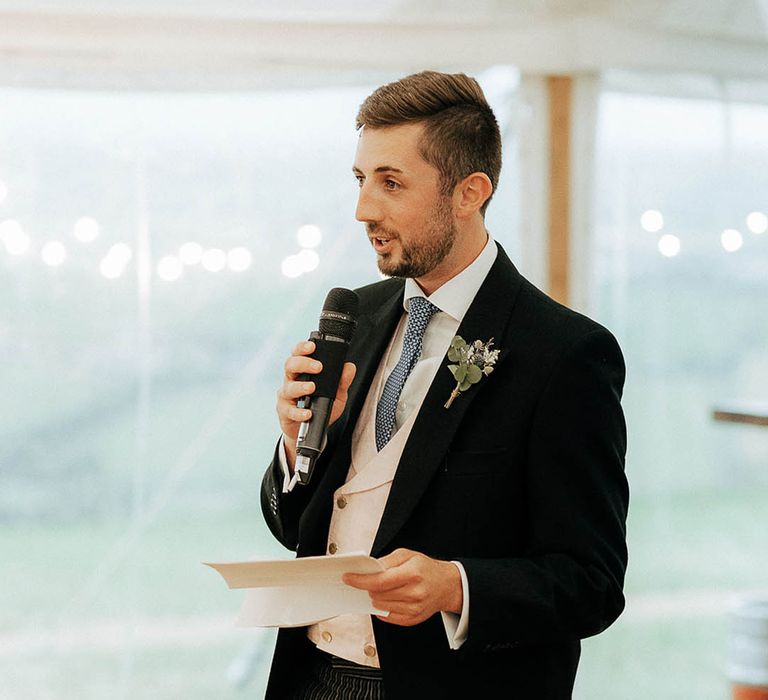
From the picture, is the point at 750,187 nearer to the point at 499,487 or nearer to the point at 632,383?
the point at 632,383

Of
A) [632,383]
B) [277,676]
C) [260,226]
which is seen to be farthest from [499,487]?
[632,383]

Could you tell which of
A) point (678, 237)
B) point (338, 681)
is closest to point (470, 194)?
point (338, 681)

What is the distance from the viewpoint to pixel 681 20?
4094 mm

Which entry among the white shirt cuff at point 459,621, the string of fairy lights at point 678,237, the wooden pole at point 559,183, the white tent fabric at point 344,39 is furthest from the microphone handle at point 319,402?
the string of fairy lights at point 678,237

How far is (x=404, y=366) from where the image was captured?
1922 mm

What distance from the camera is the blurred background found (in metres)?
3.85

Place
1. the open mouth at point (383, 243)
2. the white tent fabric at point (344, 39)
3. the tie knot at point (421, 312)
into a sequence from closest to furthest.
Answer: the open mouth at point (383, 243) → the tie knot at point (421, 312) → the white tent fabric at point (344, 39)

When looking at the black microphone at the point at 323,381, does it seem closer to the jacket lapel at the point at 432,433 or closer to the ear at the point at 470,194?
the jacket lapel at the point at 432,433

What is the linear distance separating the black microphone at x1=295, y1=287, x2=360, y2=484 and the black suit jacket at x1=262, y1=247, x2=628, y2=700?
0.15m

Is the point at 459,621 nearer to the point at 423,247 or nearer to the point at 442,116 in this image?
the point at 423,247

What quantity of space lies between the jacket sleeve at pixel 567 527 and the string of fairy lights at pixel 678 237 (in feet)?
9.04

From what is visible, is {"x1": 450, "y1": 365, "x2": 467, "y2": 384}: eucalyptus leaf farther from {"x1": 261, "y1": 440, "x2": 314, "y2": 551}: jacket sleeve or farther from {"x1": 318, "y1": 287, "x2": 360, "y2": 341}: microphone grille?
{"x1": 261, "y1": 440, "x2": 314, "y2": 551}: jacket sleeve

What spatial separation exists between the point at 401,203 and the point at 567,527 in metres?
0.60

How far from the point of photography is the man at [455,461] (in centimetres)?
166
